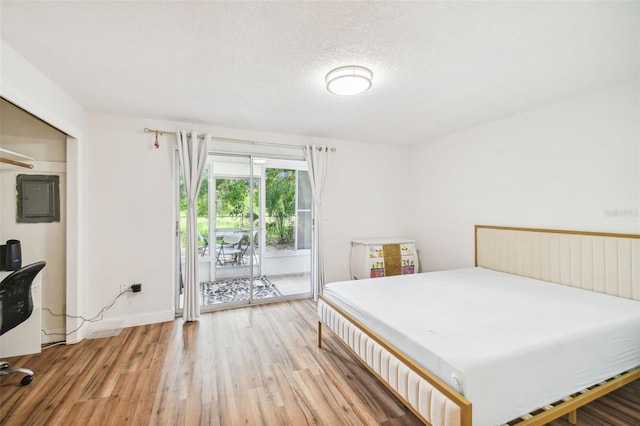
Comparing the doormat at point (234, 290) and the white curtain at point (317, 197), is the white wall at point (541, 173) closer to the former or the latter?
the white curtain at point (317, 197)

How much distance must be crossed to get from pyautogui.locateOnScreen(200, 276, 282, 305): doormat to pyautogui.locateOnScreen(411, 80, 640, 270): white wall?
2713 millimetres

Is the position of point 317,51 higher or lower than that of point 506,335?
higher

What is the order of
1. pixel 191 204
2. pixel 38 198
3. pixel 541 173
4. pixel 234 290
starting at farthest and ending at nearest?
pixel 234 290
pixel 191 204
pixel 541 173
pixel 38 198

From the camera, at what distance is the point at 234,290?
4.20 m

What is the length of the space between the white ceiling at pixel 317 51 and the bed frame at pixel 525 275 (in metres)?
1.47

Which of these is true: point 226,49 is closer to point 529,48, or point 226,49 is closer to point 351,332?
point 529,48

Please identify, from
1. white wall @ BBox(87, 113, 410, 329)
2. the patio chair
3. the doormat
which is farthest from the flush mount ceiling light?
the doormat

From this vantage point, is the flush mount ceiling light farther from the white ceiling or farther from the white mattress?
the white mattress

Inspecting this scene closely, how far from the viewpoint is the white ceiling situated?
1.53 metres

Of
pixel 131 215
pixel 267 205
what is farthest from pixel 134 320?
pixel 267 205

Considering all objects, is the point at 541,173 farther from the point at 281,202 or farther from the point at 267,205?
the point at 267,205

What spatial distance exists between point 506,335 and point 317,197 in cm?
297

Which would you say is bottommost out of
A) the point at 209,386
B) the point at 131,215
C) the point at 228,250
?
the point at 209,386

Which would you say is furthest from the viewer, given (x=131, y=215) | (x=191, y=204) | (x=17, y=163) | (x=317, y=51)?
(x=191, y=204)
